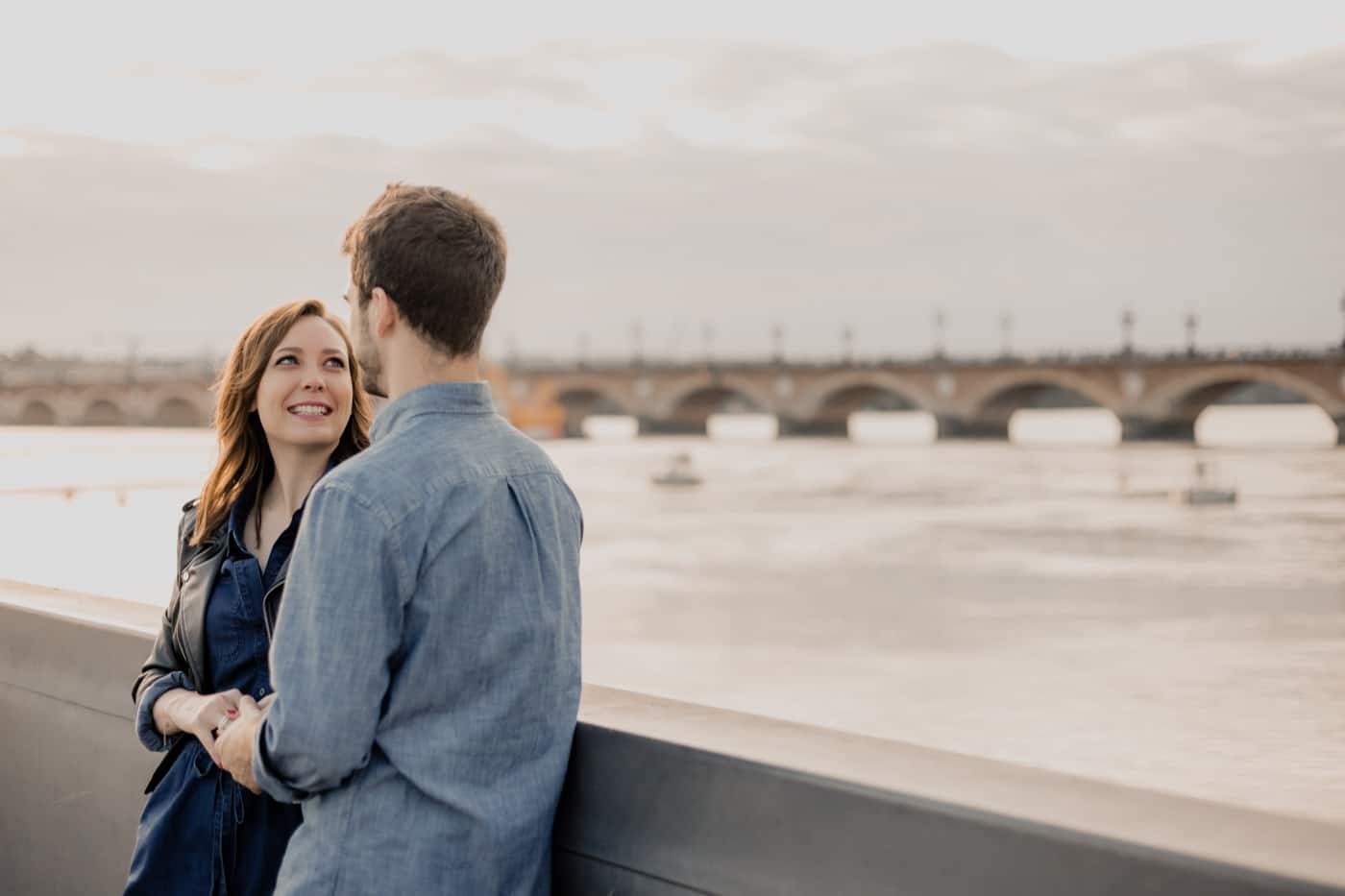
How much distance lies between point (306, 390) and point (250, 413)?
0.14 meters

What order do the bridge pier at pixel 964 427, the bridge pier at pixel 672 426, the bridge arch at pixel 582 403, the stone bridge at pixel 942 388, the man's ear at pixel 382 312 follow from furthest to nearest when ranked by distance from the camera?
the bridge pier at pixel 672 426
the bridge arch at pixel 582 403
the bridge pier at pixel 964 427
the stone bridge at pixel 942 388
the man's ear at pixel 382 312

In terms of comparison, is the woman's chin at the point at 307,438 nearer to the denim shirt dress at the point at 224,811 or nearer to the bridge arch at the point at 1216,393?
the denim shirt dress at the point at 224,811

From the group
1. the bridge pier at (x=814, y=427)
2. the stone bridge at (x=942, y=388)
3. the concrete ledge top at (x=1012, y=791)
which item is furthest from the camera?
the bridge pier at (x=814, y=427)

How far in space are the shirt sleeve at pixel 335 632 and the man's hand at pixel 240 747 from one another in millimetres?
151

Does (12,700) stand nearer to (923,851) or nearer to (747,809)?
(747,809)

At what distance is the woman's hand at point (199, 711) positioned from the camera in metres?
1.79

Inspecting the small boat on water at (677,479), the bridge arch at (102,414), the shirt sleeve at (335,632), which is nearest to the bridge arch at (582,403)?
the bridge arch at (102,414)

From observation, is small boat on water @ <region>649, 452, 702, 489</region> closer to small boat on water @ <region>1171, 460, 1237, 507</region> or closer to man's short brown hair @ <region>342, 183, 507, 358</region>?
small boat on water @ <region>1171, 460, 1237, 507</region>

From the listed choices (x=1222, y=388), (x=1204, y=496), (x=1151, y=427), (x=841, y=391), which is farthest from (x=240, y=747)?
(x=841, y=391)

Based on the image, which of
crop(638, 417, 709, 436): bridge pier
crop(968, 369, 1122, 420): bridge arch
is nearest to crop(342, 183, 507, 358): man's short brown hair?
crop(968, 369, 1122, 420): bridge arch

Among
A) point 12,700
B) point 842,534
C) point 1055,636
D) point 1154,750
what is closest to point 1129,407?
point 842,534

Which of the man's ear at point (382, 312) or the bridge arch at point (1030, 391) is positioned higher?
the bridge arch at point (1030, 391)

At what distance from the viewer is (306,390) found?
206 centimetres

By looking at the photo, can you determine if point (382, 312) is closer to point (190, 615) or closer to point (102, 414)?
point (190, 615)
